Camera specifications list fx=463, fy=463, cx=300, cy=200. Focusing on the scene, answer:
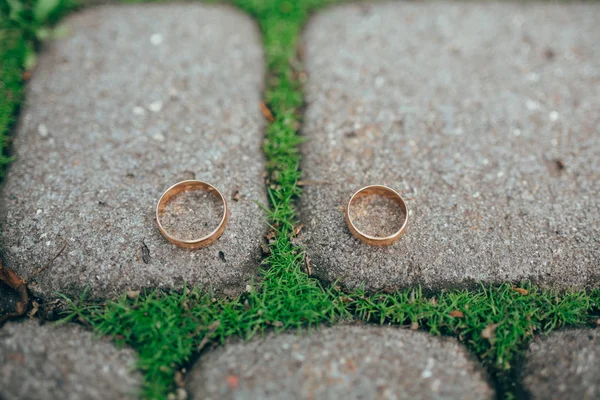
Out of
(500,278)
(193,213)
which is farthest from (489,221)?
(193,213)

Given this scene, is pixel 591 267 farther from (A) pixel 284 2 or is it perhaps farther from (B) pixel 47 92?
(B) pixel 47 92

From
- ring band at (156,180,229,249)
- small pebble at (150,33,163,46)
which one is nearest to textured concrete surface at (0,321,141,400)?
ring band at (156,180,229,249)

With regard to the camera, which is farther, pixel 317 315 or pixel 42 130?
pixel 42 130

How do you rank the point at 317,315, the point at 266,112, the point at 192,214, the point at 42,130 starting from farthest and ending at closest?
the point at 266,112 → the point at 42,130 → the point at 192,214 → the point at 317,315

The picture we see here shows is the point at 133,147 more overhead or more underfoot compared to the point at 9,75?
more underfoot

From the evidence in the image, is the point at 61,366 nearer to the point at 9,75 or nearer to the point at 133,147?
the point at 133,147

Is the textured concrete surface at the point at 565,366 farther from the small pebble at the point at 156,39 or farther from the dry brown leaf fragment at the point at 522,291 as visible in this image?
the small pebble at the point at 156,39

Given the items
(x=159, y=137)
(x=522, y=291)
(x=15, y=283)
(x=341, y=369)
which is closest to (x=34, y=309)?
(x=15, y=283)

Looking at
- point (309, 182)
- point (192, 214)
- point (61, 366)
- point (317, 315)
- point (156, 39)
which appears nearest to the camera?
point (61, 366)
